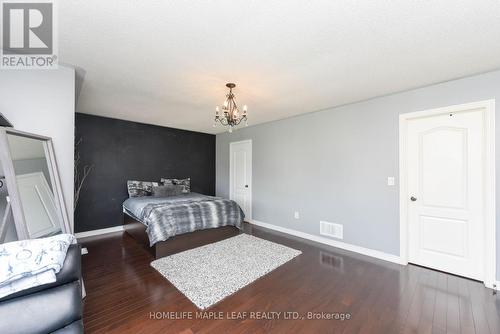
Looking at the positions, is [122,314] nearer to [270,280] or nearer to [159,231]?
[159,231]

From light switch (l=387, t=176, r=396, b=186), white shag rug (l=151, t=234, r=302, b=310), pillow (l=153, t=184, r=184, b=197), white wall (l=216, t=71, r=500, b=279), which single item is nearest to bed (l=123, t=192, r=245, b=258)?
white shag rug (l=151, t=234, r=302, b=310)

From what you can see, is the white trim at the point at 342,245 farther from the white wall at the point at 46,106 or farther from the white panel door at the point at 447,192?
the white wall at the point at 46,106

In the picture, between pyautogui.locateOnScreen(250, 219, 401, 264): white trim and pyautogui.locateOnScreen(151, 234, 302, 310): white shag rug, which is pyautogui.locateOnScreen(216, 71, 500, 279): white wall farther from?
pyautogui.locateOnScreen(151, 234, 302, 310): white shag rug

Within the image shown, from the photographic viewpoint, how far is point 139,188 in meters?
4.48

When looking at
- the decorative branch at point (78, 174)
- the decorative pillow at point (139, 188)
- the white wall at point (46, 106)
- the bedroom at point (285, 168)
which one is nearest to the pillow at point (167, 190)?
the decorative pillow at point (139, 188)

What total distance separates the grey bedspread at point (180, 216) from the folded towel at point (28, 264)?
5.81 ft

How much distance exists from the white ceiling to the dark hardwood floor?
2341 millimetres

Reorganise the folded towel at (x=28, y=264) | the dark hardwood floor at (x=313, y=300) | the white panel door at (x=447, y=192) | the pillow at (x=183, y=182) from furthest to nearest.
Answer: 1. the pillow at (x=183, y=182)
2. the white panel door at (x=447, y=192)
3. the dark hardwood floor at (x=313, y=300)
4. the folded towel at (x=28, y=264)

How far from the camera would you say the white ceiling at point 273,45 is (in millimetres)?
1432

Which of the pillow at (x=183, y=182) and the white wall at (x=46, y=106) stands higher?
the white wall at (x=46, y=106)

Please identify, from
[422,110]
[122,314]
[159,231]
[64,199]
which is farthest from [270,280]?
[422,110]

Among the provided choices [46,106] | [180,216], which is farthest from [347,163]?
[46,106]

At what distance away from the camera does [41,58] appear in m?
2.01

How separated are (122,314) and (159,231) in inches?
47.0
